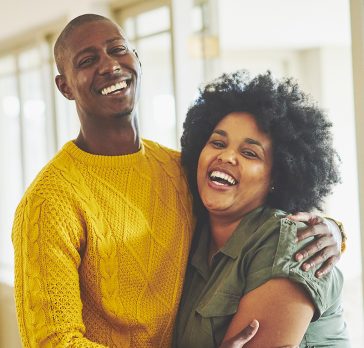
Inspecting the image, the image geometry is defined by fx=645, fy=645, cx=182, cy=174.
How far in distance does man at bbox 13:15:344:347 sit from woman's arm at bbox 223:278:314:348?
4 cm

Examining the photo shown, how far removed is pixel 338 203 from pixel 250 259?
5913 millimetres

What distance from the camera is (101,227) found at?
1.64 meters

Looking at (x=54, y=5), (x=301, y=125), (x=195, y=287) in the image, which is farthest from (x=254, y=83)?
(x=54, y=5)

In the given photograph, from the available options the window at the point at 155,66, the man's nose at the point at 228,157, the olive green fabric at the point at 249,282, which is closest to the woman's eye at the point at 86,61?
the man's nose at the point at 228,157

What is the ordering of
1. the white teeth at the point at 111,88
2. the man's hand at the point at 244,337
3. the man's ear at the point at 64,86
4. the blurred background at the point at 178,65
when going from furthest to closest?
the blurred background at the point at 178,65 < the man's ear at the point at 64,86 < the white teeth at the point at 111,88 < the man's hand at the point at 244,337

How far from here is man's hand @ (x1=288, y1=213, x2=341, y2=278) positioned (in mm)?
1530

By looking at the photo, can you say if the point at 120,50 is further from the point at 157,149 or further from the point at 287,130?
Answer: the point at 287,130

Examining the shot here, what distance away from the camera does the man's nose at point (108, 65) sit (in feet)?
5.59

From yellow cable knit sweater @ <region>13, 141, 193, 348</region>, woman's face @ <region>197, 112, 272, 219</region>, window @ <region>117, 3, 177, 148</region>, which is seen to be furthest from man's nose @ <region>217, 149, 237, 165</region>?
window @ <region>117, 3, 177, 148</region>

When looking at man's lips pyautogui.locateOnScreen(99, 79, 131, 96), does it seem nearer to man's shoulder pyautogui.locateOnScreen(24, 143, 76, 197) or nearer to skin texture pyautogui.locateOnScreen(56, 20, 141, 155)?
skin texture pyautogui.locateOnScreen(56, 20, 141, 155)

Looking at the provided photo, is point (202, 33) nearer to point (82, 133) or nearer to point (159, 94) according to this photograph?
point (159, 94)

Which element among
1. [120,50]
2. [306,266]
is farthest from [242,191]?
[120,50]

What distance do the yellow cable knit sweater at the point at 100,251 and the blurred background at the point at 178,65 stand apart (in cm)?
59

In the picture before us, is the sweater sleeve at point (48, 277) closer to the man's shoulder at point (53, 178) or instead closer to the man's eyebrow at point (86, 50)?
the man's shoulder at point (53, 178)
